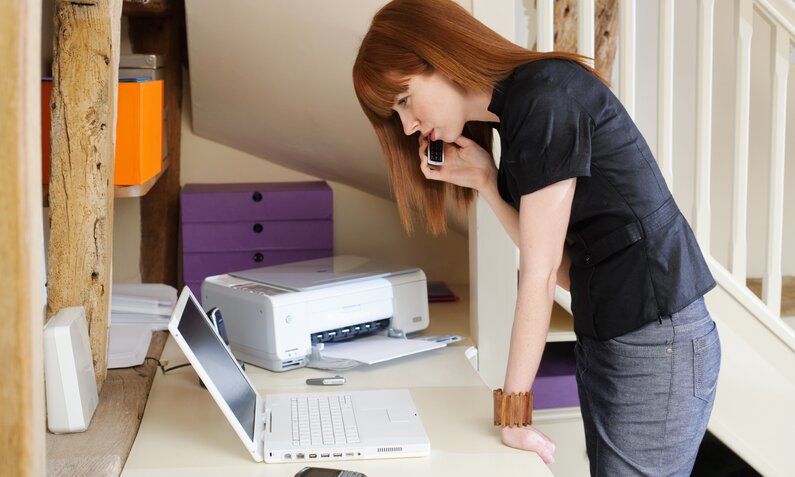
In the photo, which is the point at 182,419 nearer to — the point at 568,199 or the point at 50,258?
the point at 50,258

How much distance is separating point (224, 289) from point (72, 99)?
64 centimetres

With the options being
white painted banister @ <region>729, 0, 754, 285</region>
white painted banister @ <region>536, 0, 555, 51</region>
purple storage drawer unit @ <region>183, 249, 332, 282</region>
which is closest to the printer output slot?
purple storage drawer unit @ <region>183, 249, 332, 282</region>

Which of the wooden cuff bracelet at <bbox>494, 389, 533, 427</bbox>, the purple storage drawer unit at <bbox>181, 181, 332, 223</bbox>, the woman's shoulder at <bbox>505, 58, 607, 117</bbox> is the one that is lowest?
the wooden cuff bracelet at <bbox>494, 389, 533, 427</bbox>

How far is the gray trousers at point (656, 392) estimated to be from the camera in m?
1.55

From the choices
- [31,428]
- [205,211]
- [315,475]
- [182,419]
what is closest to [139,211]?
[205,211]

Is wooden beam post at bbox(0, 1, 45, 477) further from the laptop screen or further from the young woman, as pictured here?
the young woman

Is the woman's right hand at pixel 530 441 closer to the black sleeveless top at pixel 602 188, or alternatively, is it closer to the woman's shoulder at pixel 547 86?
the black sleeveless top at pixel 602 188

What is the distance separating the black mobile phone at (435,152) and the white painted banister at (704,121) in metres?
0.76

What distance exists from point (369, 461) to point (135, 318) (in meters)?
1.07

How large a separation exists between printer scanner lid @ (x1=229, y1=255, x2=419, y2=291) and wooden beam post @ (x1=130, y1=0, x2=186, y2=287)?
701 mm

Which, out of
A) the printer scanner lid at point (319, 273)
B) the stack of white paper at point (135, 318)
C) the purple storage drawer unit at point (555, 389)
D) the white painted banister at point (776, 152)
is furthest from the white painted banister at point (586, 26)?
the stack of white paper at point (135, 318)

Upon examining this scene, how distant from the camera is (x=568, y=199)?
1.48m

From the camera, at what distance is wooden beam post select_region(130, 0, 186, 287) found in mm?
2883

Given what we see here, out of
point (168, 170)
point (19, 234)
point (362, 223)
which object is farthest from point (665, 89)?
point (19, 234)
